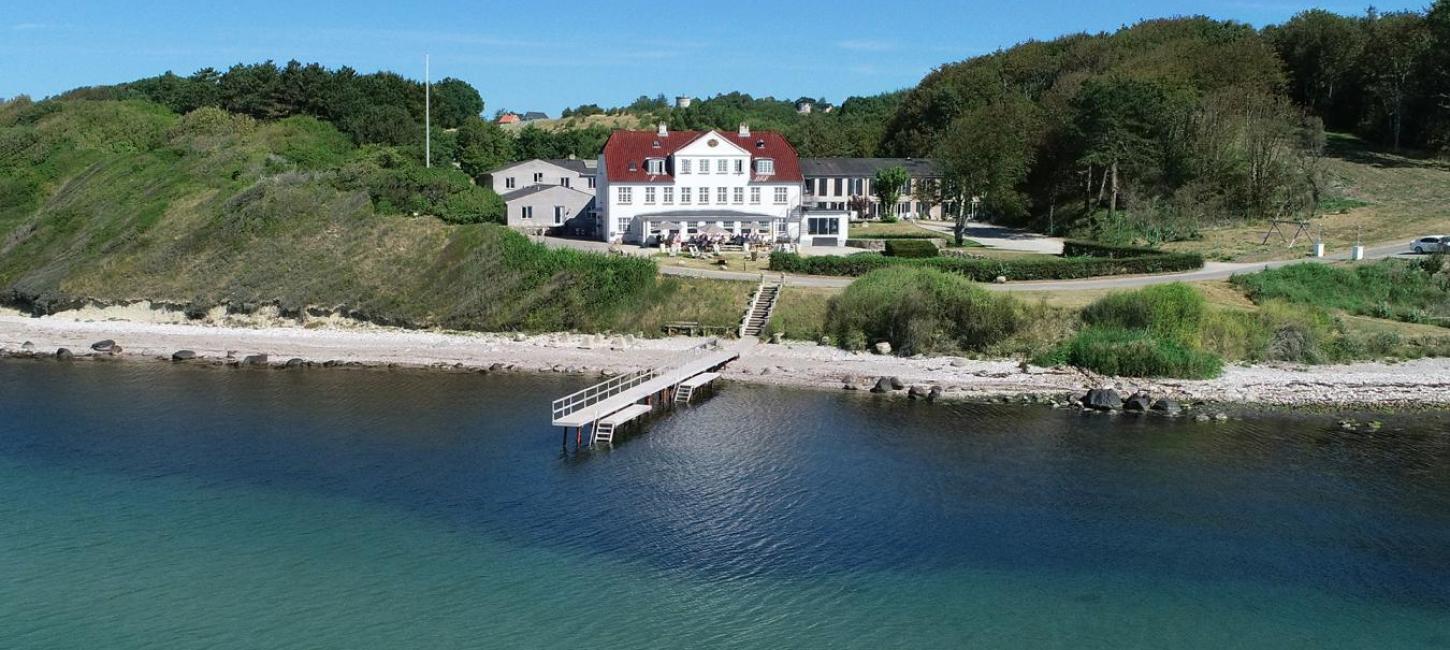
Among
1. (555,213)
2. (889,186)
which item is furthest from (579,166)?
(889,186)

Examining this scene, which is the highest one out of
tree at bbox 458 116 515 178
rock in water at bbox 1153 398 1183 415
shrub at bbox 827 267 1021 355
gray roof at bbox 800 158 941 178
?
tree at bbox 458 116 515 178

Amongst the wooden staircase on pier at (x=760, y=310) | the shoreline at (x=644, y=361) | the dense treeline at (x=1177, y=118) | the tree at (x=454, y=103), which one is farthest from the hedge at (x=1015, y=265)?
the tree at (x=454, y=103)

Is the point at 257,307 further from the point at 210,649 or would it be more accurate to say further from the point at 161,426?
the point at 210,649

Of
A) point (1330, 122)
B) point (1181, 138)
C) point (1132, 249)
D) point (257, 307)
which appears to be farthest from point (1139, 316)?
point (1330, 122)

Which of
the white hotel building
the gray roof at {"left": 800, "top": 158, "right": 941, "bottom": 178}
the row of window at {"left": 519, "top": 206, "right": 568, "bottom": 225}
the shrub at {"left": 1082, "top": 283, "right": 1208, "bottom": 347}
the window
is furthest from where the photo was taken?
the gray roof at {"left": 800, "top": 158, "right": 941, "bottom": 178}

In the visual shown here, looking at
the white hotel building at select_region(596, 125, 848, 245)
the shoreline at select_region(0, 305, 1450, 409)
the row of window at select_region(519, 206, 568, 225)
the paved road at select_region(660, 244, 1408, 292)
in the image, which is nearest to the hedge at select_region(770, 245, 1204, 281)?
the paved road at select_region(660, 244, 1408, 292)

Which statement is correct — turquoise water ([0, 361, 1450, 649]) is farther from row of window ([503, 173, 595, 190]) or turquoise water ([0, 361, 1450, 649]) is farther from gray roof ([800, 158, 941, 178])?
gray roof ([800, 158, 941, 178])

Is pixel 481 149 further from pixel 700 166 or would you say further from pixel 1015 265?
pixel 1015 265
